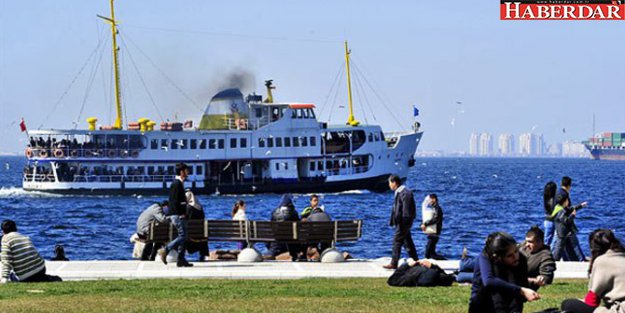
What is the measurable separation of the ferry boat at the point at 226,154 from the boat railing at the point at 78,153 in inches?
2.4

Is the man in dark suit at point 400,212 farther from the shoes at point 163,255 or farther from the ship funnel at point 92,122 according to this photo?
the ship funnel at point 92,122

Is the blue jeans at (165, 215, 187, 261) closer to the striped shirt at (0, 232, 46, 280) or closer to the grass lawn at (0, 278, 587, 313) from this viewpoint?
the grass lawn at (0, 278, 587, 313)

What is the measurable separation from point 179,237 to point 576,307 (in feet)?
33.4

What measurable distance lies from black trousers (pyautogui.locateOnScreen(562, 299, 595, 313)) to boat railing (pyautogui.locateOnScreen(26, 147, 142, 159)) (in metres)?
63.3

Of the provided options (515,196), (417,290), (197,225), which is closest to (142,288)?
(417,290)

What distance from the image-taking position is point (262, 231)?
22859 mm

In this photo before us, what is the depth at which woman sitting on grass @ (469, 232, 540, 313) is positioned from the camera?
10812 millimetres

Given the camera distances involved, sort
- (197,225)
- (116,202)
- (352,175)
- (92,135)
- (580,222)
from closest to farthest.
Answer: (197,225) → (580,222) → (116,202) → (92,135) → (352,175)

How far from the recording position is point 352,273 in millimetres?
19641

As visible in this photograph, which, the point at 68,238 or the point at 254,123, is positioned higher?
the point at 254,123

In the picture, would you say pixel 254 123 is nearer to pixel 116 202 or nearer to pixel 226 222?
pixel 116 202

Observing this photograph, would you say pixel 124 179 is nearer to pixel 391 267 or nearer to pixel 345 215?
pixel 345 215

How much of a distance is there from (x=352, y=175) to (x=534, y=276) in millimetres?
65195

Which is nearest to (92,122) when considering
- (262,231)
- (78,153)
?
(78,153)
